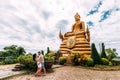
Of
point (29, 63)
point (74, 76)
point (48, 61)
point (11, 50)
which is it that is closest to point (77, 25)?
point (48, 61)

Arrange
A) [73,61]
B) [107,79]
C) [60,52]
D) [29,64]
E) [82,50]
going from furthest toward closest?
[60,52] → [82,50] → [73,61] → [29,64] → [107,79]

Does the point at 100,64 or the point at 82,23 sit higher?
the point at 82,23

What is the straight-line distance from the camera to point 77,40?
1938 cm

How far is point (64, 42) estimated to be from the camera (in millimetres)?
21047

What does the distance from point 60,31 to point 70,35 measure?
1895 mm

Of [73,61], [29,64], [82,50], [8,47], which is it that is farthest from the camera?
[8,47]

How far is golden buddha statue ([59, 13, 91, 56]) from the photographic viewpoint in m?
18.4

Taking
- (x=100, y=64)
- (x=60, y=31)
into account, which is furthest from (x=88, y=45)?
(x=60, y=31)

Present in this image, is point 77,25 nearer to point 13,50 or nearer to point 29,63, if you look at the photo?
point 29,63

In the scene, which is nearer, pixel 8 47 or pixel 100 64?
pixel 100 64

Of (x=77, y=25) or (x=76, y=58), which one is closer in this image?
(x=76, y=58)

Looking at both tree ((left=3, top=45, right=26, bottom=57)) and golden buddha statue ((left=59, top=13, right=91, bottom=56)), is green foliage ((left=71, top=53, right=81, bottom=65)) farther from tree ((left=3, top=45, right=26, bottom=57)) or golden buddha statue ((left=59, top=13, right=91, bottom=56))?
tree ((left=3, top=45, right=26, bottom=57))

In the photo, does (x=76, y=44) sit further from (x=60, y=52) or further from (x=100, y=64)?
(x=100, y=64)

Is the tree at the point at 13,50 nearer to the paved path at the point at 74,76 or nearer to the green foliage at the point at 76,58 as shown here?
the green foliage at the point at 76,58
